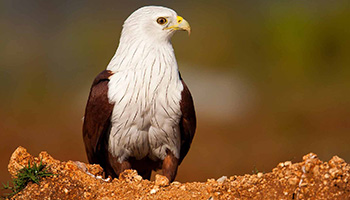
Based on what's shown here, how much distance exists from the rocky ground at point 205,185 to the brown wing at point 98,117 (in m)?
0.78

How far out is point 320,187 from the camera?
426 centimetres

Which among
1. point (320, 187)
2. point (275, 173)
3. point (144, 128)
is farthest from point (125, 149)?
point (320, 187)

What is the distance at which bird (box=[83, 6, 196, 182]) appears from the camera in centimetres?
623

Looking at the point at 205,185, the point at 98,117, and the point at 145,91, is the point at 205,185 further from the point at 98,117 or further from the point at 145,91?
the point at 98,117

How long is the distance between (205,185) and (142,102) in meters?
1.50

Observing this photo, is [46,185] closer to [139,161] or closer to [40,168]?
[40,168]

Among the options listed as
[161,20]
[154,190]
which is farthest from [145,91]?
[154,190]

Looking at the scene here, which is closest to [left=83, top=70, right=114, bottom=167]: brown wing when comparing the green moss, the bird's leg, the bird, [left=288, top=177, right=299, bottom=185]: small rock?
the bird

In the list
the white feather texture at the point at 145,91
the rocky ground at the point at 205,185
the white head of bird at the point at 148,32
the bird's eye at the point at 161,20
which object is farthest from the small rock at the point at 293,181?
the bird's eye at the point at 161,20

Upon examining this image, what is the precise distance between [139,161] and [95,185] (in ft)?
5.81

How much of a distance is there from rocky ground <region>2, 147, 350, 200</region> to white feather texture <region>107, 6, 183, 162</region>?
2.68 ft

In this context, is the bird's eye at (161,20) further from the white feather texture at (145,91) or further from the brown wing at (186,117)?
the brown wing at (186,117)

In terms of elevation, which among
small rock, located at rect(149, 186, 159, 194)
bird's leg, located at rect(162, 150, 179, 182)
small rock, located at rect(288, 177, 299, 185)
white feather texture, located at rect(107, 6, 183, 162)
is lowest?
small rock, located at rect(149, 186, 159, 194)

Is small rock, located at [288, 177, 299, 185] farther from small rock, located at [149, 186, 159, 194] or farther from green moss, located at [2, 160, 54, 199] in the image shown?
green moss, located at [2, 160, 54, 199]
